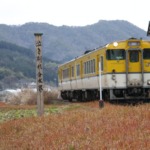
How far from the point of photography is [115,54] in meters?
24.3

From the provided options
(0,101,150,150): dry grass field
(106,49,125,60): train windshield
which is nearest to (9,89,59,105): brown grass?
(106,49,125,60): train windshield

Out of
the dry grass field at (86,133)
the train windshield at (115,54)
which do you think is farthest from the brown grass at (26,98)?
the dry grass field at (86,133)

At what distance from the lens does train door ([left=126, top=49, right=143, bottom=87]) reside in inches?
946

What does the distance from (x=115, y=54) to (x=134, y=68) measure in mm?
1138

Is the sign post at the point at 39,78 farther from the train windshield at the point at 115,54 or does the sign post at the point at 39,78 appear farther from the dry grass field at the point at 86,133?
the train windshield at the point at 115,54

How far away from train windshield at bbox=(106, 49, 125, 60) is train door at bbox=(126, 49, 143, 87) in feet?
0.95

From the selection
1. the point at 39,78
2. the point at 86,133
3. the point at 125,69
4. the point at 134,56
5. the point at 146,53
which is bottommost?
the point at 86,133

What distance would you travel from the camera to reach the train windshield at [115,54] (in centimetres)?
2402

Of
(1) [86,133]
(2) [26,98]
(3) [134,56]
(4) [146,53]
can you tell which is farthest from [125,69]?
(2) [26,98]

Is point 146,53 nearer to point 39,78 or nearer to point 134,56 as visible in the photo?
point 134,56

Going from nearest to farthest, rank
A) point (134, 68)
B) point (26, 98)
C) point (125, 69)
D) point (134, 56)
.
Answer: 1. point (125, 69)
2. point (134, 68)
3. point (134, 56)
4. point (26, 98)

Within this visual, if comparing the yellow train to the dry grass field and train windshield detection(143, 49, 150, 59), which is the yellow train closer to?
train windshield detection(143, 49, 150, 59)

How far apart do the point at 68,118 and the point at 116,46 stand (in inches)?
442

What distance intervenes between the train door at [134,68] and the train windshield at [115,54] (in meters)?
0.29
